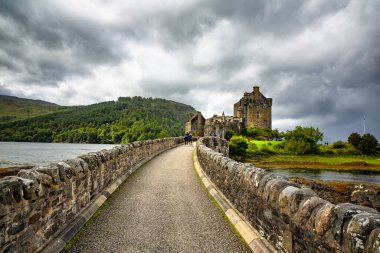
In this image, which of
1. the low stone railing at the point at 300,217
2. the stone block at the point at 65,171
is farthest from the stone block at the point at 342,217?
the stone block at the point at 65,171

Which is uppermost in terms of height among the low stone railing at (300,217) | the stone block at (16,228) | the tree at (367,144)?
the tree at (367,144)

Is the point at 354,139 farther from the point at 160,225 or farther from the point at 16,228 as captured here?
the point at 16,228

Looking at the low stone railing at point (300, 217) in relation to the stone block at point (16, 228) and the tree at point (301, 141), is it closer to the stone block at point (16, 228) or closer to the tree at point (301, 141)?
the stone block at point (16, 228)

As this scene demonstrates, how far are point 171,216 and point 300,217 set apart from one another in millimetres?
3417

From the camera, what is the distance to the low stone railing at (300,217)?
2471 millimetres

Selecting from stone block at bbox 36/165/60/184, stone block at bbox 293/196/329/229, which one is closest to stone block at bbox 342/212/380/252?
stone block at bbox 293/196/329/229

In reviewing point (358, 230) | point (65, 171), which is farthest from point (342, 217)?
point (65, 171)

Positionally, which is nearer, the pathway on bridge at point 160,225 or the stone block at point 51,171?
the stone block at point 51,171

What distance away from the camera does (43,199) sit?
413 cm

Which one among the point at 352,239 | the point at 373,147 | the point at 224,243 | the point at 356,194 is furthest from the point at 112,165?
the point at 373,147

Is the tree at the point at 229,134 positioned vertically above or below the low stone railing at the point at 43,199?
above

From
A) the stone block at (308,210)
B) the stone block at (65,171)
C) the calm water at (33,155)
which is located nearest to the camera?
the stone block at (308,210)

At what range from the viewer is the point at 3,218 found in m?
3.12

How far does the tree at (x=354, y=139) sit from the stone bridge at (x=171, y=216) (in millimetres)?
62269
